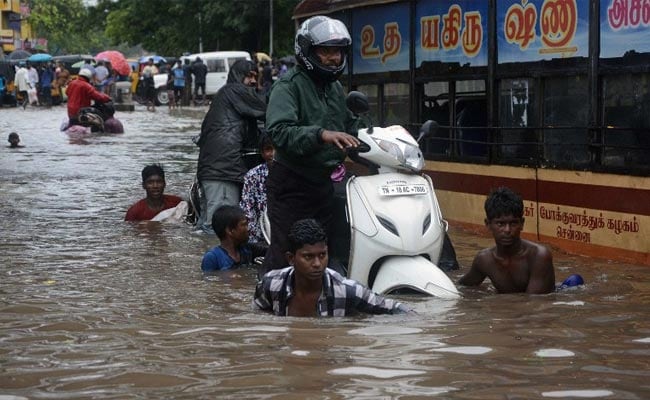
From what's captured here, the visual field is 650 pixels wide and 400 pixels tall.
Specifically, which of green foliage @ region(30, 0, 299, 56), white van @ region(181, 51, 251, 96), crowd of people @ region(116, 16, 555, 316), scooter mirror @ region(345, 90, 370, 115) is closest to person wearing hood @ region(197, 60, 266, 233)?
crowd of people @ region(116, 16, 555, 316)

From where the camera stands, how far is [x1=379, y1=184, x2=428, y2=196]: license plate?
7.55m

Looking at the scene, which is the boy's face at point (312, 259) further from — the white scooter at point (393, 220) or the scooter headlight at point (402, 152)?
the scooter headlight at point (402, 152)

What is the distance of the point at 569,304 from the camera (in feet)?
25.0

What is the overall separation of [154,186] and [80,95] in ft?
46.9

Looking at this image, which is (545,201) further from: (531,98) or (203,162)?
(203,162)

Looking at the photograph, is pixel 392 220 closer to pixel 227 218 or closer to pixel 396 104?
pixel 227 218

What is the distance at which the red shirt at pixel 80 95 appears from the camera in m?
25.9

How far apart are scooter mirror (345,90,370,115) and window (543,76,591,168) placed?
319 cm

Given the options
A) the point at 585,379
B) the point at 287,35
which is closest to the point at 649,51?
the point at 585,379

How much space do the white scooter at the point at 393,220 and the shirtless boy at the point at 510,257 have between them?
330 mm

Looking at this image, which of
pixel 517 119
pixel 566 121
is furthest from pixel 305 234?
pixel 517 119

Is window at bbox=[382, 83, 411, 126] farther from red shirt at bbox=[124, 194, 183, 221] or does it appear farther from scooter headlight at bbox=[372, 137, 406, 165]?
scooter headlight at bbox=[372, 137, 406, 165]

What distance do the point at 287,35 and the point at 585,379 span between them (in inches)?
2041

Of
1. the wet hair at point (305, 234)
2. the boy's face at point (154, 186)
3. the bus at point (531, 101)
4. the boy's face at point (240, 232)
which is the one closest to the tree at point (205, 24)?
the bus at point (531, 101)
